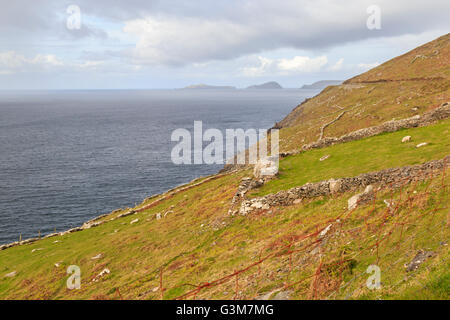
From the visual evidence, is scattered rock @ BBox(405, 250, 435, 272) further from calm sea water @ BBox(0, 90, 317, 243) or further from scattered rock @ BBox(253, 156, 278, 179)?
calm sea water @ BBox(0, 90, 317, 243)

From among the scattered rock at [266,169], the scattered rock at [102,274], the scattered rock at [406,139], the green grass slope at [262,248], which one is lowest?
the scattered rock at [102,274]

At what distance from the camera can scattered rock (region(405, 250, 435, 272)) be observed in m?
12.1

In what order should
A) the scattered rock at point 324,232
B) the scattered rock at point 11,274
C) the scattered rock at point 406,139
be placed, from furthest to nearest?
the scattered rock at point 406,139 < the scattered rock at point 11,274 < the scattered rock at point 324,232

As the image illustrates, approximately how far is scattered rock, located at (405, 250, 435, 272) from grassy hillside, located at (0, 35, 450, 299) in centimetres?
6

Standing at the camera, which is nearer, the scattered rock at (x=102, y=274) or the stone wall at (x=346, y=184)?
the stone wall at (x=346, y=184)

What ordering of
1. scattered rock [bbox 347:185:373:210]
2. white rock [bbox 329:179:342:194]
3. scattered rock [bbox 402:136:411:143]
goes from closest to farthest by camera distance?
1. scattered rock [bbox 347:185:373:210]
2. white rock [bbox 329:179:342:194]
3. scattered rock [bbox 402:136:411:143]

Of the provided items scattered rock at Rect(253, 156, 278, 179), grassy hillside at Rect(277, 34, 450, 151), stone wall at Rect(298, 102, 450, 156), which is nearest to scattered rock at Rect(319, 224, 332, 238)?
scattered rock at Rect(253, 156, 278, 179)

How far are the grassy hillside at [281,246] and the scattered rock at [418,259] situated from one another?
63 millimetres

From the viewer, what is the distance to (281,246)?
60.3 feet

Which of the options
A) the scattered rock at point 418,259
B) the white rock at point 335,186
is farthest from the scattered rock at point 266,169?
the scattered rock at point 418,259

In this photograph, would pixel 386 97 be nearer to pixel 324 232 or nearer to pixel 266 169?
pixel 266 169

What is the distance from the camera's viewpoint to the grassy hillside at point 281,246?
13078 millimetres

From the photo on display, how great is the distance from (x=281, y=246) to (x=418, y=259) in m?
7.66

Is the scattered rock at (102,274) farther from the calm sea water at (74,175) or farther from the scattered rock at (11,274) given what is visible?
the calm sea water at (74,175)
